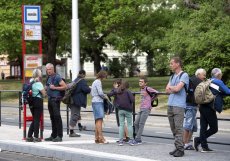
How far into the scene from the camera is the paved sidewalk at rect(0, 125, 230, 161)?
443 inches

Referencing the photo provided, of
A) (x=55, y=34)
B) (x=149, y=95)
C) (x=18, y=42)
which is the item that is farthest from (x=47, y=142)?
(x=55, y=34)

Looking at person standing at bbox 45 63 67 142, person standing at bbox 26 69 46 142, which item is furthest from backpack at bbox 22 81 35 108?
person standing at bbox 45 63 67 142

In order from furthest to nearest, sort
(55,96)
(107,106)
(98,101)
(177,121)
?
(55,96) → (107,106) → (98,101) → (177,121)

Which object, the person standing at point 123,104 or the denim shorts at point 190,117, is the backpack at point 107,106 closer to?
the person standing at point 123,104

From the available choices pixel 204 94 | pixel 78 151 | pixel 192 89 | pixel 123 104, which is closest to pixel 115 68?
pixel 123 104

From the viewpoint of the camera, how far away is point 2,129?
60.2 feet

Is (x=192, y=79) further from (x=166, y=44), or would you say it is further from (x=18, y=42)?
(x=18, y=42)

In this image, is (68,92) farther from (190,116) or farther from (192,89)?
(192,89)

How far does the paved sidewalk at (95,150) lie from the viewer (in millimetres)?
11242

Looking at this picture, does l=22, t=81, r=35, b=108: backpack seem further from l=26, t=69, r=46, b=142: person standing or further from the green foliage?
the green foliage

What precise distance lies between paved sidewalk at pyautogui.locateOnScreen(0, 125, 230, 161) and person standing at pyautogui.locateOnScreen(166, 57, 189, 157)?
352mm

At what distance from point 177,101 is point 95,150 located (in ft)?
7.47

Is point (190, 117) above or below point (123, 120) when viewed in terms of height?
above

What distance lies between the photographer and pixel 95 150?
491 inches
